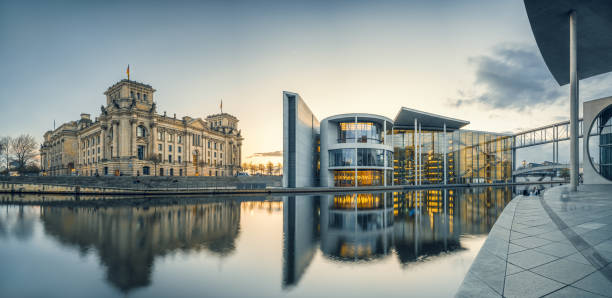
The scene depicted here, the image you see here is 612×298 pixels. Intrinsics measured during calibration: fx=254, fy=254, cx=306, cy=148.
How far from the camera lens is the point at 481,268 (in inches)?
236

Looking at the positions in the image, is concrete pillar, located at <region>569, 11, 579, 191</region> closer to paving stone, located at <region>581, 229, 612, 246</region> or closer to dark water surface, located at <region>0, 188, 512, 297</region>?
dark water surface, located at <region>0, 188, 512, 297</region>

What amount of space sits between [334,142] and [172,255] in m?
48.0

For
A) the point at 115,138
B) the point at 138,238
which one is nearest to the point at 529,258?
the point at 138,238

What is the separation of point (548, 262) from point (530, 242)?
2.06 meters

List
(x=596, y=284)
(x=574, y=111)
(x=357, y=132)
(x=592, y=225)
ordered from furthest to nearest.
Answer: (x=357, y=132) → (x=574, y=111) → (x=592, y=225) → (x=596, y=284)

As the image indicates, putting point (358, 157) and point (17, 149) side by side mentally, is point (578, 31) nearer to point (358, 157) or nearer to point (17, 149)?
point (358, 157)

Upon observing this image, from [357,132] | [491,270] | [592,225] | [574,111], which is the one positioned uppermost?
[357,132]

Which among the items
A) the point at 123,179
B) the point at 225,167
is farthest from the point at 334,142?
the point at 225,167

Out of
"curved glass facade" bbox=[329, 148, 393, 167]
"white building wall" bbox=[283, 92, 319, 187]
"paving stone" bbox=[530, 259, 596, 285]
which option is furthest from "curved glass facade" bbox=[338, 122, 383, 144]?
"paving stone" bbox=[530, 259, 596, 285]

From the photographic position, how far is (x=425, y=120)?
61.0 meters

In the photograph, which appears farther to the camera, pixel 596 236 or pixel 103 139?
pixel 103 139

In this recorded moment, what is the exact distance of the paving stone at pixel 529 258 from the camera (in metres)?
5.95

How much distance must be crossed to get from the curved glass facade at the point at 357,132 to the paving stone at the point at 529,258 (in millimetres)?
47462

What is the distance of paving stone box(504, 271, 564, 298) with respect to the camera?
4594mm
